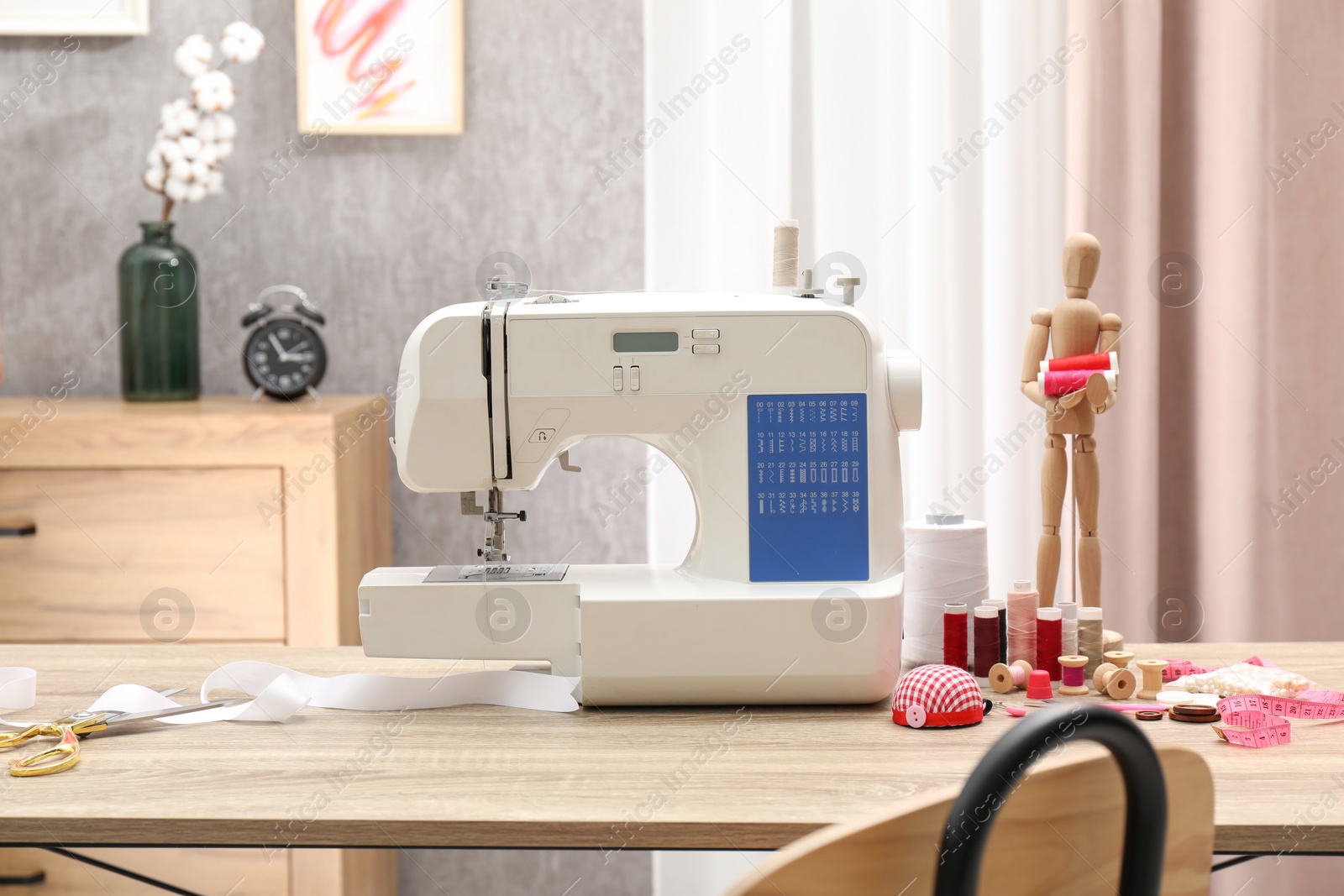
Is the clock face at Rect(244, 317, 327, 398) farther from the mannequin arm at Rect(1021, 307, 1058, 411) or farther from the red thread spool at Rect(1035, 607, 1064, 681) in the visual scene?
the red thread spool at Rect(1035, 607, 1064, 681)

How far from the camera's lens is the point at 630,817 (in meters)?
0.99

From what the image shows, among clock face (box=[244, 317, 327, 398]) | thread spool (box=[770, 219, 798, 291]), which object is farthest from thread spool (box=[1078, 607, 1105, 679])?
clock face (box=[244, 317, 327, 398])

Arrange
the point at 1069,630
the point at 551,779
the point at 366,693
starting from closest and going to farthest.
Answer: the point at 551,779
the point at 366,693
the point at 1069,630

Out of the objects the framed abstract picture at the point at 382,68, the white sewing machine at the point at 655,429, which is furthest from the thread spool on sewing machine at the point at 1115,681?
the framed abstract picture at the point at 382,68

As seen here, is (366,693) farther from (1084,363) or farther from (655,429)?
(1084,363)

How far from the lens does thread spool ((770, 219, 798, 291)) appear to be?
1.44 m

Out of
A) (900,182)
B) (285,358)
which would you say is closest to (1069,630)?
(900,182)

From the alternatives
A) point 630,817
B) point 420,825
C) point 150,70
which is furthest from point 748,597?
point 150,70

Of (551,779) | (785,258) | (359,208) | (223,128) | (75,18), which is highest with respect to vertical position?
(75,18)

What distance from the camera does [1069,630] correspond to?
140 cm

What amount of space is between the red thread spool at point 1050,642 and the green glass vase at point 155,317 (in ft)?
5.73

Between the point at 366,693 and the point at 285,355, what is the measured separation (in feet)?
3.89

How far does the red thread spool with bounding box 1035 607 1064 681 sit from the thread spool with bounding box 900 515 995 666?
0.09 meters

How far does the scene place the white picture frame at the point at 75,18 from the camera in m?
2.44
